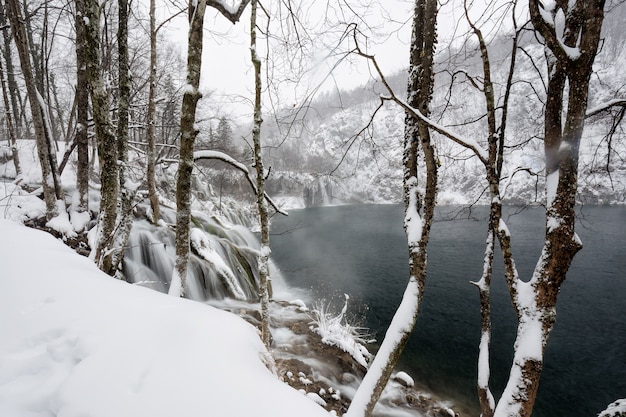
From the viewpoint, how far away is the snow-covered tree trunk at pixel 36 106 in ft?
18.0

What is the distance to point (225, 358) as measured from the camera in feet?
5.39

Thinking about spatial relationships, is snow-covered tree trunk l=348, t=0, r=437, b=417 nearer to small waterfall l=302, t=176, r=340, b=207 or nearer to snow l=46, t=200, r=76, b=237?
snow l=46, t=200, r=76, b=237

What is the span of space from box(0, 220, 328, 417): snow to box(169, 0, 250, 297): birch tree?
129cm

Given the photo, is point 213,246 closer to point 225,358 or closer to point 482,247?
point 225,358

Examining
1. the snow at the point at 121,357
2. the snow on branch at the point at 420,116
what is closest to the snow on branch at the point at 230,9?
the snow on branch at the point at 420,116

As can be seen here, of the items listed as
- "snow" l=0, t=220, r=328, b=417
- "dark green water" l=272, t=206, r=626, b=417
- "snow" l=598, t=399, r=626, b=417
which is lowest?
"dark green water" l=272, t=206, r=626, b=417

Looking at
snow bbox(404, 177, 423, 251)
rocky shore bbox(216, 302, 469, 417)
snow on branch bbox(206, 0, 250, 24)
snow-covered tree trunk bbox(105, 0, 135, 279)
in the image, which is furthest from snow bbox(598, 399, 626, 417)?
snow-covered tree trunk bbox(105, 0, 135, 279)

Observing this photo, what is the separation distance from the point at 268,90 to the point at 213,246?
7.44 metres

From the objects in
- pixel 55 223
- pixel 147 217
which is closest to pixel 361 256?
pixel 147 217

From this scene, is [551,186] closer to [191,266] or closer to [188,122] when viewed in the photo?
[188,122]

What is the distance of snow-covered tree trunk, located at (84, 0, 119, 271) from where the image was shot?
3.81 meters

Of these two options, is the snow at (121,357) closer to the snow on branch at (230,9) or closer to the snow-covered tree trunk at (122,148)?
the snow-covered tree trunk at (122,148)

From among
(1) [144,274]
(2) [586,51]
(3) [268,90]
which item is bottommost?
(1) [144,274]

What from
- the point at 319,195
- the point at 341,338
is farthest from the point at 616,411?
the point at 319,195
